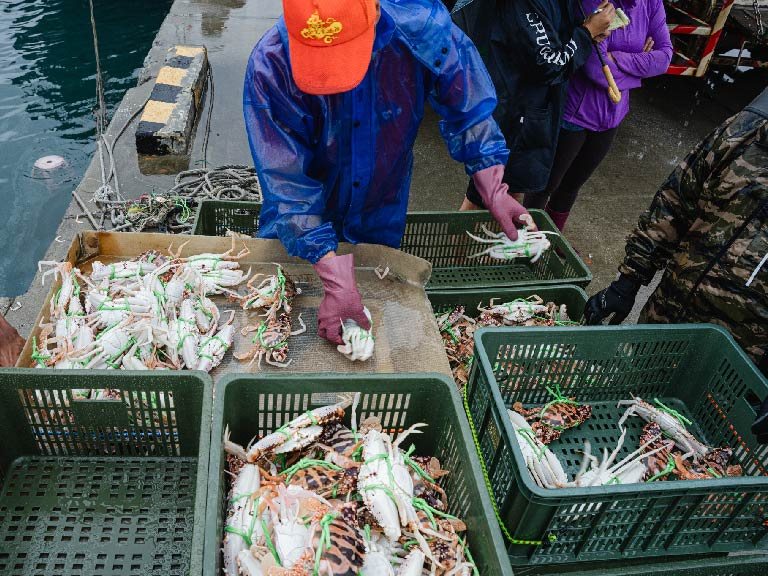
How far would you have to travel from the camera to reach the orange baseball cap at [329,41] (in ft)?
6.59

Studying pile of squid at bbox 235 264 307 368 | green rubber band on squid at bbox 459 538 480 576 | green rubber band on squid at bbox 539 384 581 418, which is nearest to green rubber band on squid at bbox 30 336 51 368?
pile of squid at bbox 235 264 307 368

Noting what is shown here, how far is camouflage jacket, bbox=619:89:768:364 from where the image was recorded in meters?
2.41

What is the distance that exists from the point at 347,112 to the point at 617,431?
1.82m

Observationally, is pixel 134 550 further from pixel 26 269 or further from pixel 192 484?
pixel 26 269

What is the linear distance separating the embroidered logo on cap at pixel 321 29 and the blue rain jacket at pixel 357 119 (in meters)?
0.28

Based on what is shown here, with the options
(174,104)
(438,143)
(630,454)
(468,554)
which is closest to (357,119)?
(468,554)

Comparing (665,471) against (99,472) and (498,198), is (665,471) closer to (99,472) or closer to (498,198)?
(498,198)

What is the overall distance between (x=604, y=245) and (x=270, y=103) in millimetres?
3888

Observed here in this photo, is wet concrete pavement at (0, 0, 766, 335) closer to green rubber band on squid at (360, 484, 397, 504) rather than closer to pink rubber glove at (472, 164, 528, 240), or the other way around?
pink rubber glove at (472, 164, 528, 240)

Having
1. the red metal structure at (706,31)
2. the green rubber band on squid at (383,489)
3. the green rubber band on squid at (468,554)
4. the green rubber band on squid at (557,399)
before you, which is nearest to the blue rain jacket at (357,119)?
the green rubber band on squid at (383,489)

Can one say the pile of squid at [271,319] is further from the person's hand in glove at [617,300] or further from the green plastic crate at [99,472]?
the person's hand in glove at [617,300]

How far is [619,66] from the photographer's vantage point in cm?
397

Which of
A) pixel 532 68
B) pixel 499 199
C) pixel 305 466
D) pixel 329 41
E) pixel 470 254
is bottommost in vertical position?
pixel 470 254

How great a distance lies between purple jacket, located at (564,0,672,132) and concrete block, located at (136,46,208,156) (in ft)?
11.4
